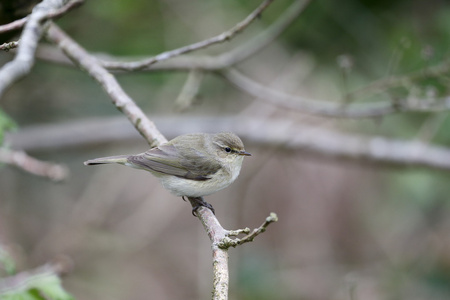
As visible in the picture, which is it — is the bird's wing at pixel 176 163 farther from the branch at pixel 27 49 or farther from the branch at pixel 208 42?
the branch at pixel 27 49

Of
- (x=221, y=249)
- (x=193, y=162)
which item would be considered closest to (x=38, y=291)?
(x=221, y=249)

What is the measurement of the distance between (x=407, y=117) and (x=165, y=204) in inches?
134

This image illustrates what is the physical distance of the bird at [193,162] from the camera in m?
3.90

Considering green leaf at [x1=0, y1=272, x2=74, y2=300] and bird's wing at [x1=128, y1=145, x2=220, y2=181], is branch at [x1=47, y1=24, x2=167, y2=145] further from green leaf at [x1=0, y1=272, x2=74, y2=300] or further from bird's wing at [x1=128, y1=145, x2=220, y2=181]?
green leaf at [x1=0, y1=272, x2=74, y2=300]

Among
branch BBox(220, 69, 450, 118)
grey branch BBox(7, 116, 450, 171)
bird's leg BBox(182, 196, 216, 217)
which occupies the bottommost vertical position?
bird's leg BBox(182, 196, 216, 217)

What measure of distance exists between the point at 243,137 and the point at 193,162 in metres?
2.03

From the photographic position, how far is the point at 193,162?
13.8ft

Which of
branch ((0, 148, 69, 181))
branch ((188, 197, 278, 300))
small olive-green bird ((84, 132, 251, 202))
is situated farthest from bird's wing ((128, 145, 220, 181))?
branch ((188, 197, 278, 300))

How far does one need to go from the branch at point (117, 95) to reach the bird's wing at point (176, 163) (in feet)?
0.95

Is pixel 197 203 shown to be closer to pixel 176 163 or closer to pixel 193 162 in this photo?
pixel 176 163

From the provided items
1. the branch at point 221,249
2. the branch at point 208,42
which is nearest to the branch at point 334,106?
the branch at point 208,42

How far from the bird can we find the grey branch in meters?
1.76

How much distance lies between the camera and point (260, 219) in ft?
27.5

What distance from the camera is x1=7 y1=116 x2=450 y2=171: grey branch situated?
5867 millimetres
